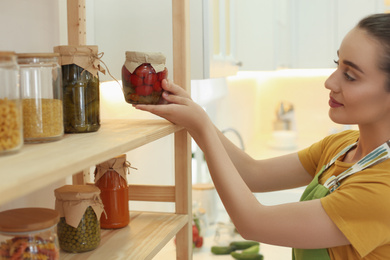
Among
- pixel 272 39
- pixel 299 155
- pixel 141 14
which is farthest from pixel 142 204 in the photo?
pixel 272 39

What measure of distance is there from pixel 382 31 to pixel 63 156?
839 millimetres

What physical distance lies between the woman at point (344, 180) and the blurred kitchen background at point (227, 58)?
0.35 m

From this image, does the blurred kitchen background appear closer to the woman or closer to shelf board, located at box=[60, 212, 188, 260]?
shelf board, located at box=[60, 212, 188, 260]

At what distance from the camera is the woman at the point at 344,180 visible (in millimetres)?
1105

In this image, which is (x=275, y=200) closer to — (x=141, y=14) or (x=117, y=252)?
(x=141, y=14)

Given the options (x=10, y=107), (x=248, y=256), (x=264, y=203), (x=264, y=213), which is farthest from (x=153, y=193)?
(x=264, y=203)

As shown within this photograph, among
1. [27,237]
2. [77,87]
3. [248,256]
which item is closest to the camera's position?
[27,237]

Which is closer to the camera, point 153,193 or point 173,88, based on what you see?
point 173,88

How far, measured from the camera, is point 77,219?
3.19 feet

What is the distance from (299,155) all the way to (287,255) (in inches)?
30.0

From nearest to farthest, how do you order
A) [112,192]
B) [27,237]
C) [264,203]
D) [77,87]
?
[27,237] < [77,87] < [112,192] < [264,203]

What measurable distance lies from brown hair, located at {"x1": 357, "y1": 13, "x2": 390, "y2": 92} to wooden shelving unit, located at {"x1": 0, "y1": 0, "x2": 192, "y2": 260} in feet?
1.40

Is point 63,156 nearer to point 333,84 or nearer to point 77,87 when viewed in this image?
point 77,87

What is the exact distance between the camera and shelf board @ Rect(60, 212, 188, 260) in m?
0.97
